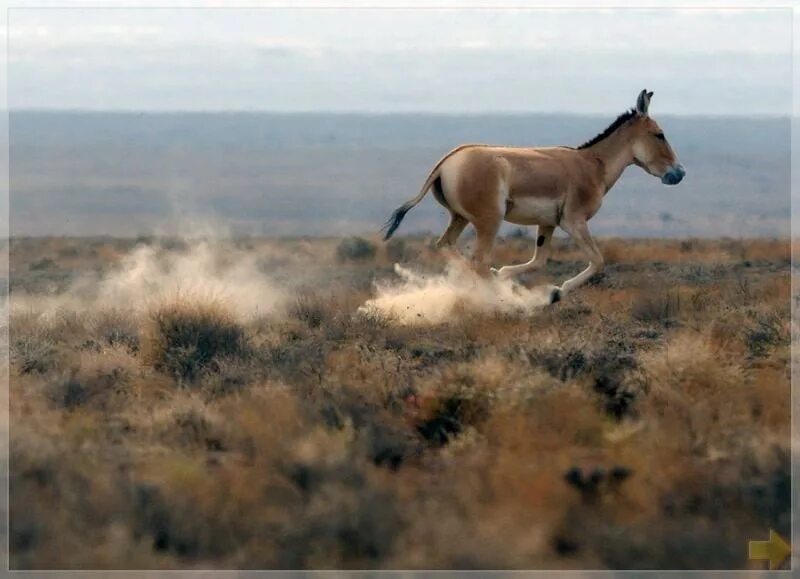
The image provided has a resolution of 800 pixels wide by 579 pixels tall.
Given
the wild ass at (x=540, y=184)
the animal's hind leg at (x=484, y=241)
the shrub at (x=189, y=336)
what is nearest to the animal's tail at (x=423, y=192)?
the wild ass at (x=540, y=184)

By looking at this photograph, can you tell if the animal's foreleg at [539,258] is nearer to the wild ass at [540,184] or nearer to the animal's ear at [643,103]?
the wild ass at [540,184]

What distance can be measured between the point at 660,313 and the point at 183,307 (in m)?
5.13

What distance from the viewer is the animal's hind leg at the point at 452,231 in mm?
16469

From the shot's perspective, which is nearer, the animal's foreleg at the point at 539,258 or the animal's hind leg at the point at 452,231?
the animal's hind leg at the point at 452,231

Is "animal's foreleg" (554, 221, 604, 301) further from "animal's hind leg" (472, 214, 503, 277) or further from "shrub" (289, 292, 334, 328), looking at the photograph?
"shrub" (289, 292, 334, 328)

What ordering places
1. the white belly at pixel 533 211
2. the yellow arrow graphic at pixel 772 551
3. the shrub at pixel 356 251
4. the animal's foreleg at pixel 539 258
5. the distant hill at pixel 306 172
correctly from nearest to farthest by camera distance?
the yellow arrow graphic at pixel 772 551 → the white belly at pixel 533 211 → the animal's foreleg at pixel 539 258 → the shrub at pixel 356 251 → the distant hill at pixel 306 172

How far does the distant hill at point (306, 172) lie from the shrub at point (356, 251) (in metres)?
28.4

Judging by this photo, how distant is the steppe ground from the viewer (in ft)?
27.0

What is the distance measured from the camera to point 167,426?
1059cm

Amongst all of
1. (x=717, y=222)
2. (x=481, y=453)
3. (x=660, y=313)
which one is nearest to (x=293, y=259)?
(x=660, y=313)

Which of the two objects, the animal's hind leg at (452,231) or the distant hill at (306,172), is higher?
the animal's hind leg at (452,231)

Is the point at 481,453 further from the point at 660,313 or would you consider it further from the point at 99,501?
the point at 660,313

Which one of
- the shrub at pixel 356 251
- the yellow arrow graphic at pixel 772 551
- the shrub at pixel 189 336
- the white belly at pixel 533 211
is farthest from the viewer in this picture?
the shrub at pixel 356 251

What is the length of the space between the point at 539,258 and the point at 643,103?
6.53 feet
